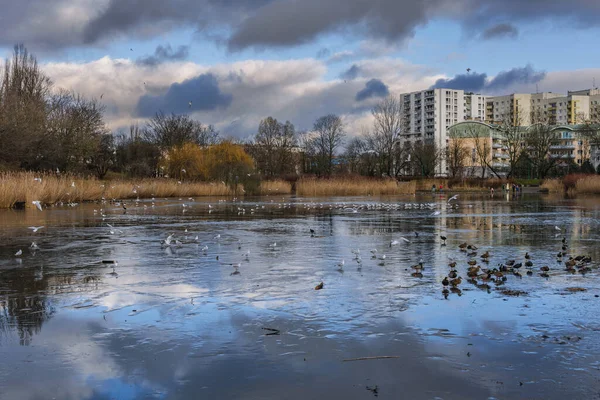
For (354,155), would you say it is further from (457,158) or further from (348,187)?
(348,187)

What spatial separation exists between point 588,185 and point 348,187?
17827 millimetres

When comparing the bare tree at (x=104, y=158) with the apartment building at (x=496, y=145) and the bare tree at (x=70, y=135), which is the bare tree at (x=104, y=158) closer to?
the bare tree at (x=70, y=135)

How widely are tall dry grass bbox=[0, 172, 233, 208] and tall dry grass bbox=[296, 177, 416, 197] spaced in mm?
6993

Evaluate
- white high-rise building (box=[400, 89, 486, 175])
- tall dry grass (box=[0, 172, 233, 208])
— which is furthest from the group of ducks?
white high-rise building (box=[400, 89, 486, 175])

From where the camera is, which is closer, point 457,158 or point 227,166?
point 227,166

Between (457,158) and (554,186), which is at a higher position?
(457,158)

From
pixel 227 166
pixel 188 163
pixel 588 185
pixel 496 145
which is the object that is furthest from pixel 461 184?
pixel 496 145

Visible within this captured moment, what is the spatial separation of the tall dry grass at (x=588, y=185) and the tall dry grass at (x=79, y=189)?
25800 mm

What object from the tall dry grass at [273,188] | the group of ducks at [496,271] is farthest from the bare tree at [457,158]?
the group of ducks at [496,271]

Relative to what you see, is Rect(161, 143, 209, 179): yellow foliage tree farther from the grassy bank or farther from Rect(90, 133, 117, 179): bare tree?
the grassy bank

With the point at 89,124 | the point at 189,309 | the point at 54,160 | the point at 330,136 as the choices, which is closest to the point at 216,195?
the point at 54,160

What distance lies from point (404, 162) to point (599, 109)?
1643 inches

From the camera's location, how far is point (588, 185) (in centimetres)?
4256

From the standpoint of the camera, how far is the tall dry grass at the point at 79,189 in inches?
974
